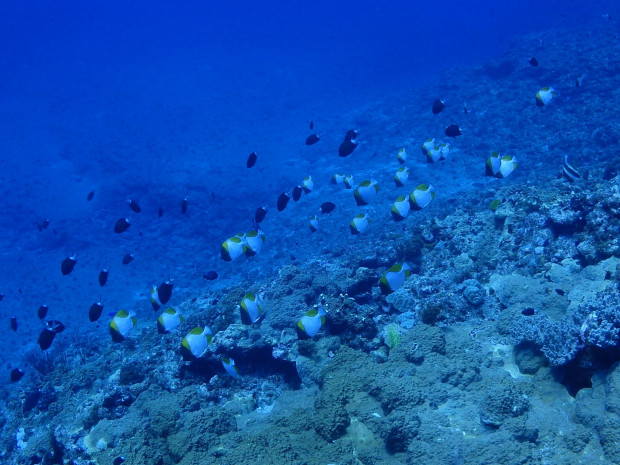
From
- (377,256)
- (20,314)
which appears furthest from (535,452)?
(20,314)

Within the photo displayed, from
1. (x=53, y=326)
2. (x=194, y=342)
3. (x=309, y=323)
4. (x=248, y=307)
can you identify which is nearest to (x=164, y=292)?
(x=194, y=342)

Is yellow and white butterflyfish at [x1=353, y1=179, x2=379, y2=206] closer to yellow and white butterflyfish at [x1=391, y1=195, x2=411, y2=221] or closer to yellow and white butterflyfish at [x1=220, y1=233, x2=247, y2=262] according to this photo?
yellow and white butterflyfish at [x1=391, y1=195, x2=411, y2=221]

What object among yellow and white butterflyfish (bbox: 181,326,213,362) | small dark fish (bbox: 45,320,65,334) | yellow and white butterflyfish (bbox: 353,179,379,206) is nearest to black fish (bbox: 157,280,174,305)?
yellow and white butterflyfish (bbox: 181,326,213,362)

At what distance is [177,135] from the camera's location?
3469 centimetres

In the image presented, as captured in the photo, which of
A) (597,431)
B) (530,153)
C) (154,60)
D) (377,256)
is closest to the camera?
(597,431)

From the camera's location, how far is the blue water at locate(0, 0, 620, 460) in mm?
18188

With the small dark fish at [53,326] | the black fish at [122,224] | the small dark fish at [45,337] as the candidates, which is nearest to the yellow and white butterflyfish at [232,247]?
the black fish at [122,224]

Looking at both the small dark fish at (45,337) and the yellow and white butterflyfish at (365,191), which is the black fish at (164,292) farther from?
the yellow and white butterflyfish at (365,191)

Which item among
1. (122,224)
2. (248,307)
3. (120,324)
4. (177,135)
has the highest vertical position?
(177,135)

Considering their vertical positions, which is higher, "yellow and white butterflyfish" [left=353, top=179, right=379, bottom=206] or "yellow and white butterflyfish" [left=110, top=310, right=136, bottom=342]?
"yellow and white butterflyfish" [left=353, top=179, right=379, bottom=206]

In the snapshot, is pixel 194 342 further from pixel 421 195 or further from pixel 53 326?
pixel 53 326

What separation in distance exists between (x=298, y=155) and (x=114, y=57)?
60317 mm

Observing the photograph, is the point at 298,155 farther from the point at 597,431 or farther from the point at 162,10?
the point at 162,10

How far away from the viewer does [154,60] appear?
6688cm
